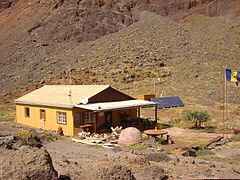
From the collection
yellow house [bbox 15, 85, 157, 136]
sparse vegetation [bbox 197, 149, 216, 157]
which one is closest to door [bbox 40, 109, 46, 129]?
yellow house [bbox 15, 85, 157, 136]

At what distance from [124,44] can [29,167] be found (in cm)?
5196

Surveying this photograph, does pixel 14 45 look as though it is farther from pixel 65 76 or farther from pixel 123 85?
pixel 123 85

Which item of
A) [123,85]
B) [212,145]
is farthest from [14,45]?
[212,145]

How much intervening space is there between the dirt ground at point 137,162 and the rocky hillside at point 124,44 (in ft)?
67.3

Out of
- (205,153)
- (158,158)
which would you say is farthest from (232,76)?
(158,158)

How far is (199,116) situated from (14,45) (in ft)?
134

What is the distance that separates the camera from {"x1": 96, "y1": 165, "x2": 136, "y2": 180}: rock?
32.2ft

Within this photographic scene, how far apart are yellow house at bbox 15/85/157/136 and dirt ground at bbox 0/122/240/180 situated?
3.39 meters

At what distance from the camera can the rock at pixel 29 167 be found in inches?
360

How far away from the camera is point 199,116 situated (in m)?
24.8

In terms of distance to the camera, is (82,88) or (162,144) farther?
(82,88)

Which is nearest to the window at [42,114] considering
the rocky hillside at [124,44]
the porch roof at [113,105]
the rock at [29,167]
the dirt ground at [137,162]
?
the porch roof at [113,105]

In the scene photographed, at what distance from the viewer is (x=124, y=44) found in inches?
2378

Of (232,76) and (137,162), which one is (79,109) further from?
(137,162)
